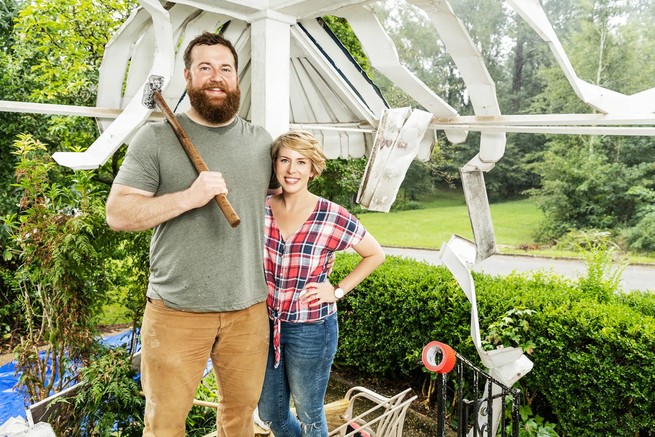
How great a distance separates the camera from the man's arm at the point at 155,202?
5.15ft

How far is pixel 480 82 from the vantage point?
7.52 ft

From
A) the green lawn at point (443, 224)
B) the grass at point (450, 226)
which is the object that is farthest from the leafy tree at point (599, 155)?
the green lawn at point (443, 224)

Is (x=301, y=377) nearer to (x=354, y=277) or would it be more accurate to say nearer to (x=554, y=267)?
(x=354, y=277)

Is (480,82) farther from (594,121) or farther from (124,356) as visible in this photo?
(124,356)

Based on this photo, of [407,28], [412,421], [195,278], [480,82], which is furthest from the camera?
[407,28]

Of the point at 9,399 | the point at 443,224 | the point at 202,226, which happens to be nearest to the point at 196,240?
the point at 202,226

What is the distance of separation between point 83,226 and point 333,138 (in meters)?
1.69

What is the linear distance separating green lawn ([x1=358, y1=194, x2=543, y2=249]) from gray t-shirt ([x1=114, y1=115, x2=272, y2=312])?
14971 mm

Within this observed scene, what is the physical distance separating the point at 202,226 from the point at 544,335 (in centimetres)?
244

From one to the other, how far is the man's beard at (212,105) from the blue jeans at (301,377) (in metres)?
0.87

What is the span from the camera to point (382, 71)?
2.60 metres

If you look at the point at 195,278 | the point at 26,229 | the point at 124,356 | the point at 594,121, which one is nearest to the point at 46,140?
the point at 26,229

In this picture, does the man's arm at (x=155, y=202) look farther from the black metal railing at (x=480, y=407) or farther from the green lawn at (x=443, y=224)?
the green lawn at (x=443, y=224)

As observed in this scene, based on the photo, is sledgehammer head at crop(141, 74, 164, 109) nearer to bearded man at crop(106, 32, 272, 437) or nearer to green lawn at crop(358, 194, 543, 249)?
bearded man at crop(106, 32, 272, 437)
